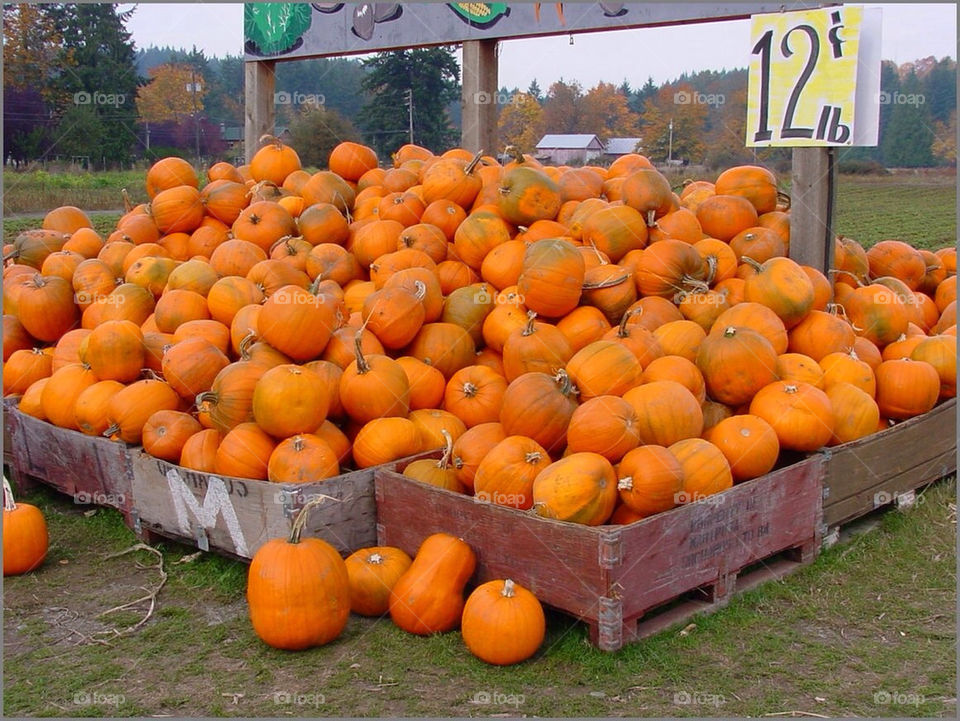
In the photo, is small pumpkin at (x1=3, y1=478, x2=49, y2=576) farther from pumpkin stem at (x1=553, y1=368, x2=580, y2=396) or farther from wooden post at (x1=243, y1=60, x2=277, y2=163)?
wooden post at (x1=243, y1=60, x2=277, y2=163)

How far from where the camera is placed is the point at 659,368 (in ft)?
13.7

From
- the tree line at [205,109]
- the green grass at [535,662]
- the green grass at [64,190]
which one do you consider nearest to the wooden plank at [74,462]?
the green grass at [535,662]

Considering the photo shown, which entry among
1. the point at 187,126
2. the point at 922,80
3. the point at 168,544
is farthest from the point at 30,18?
the point at 922,80

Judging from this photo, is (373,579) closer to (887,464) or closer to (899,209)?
(887,464)

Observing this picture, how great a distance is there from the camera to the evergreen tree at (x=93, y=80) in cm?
3516

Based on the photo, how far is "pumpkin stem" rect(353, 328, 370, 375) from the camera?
4215 mm

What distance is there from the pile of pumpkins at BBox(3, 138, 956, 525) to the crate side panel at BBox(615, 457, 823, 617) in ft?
0.36

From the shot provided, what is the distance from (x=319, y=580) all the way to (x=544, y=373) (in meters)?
1.38

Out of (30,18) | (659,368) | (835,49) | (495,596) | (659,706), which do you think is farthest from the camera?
(30,18)

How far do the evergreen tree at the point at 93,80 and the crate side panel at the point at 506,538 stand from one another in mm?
34114

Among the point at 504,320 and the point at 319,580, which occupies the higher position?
the point at 504,320

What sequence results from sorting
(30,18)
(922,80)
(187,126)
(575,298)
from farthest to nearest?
(922,80), (187,126), (30,18), (575,298)

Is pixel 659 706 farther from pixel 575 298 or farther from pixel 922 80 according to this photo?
pixel 922 80

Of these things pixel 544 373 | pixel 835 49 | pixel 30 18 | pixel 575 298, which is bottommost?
pixel 544 373
